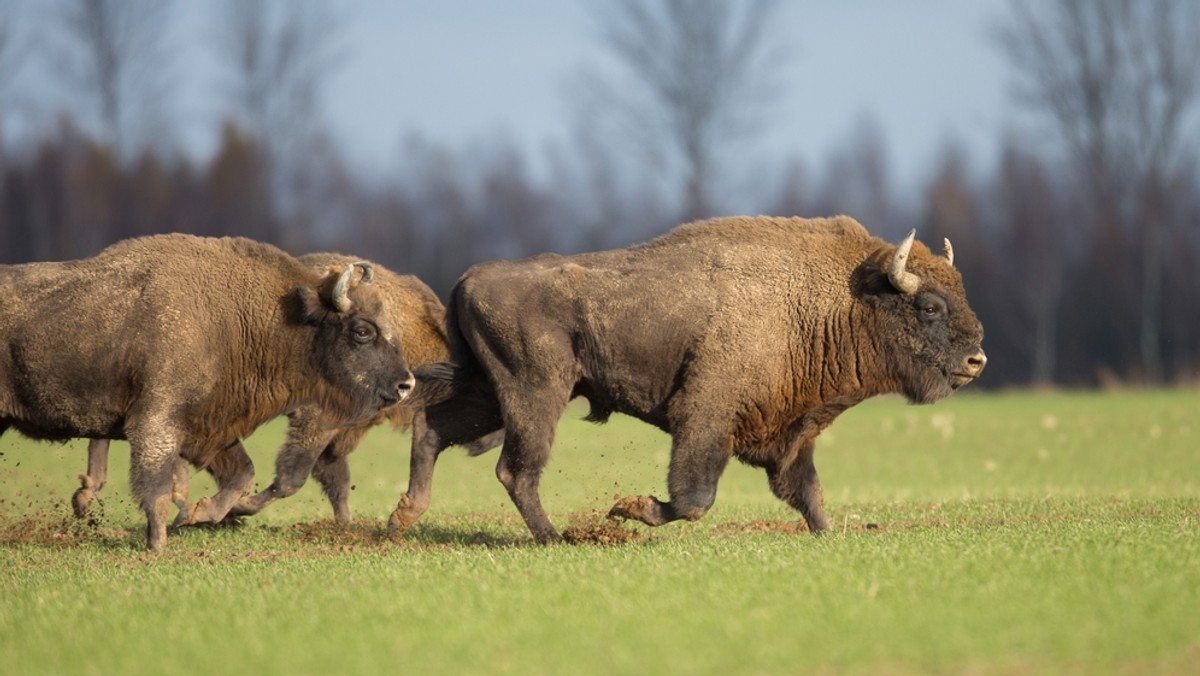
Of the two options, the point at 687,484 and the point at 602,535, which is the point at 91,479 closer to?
the point at 602,535

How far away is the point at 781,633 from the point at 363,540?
5870 millimetres

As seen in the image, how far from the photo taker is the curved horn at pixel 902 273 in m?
11.5

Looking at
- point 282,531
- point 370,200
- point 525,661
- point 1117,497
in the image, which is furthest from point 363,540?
point 370,200

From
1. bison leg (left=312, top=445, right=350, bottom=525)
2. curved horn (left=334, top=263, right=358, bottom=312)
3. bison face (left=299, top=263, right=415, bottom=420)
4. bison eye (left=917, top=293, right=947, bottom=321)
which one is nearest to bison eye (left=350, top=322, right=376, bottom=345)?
bison face (left=299, top=263, right=415, bottom=420)

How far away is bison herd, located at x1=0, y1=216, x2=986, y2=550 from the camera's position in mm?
11430

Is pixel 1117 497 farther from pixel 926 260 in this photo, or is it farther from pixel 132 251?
pixel 132 251

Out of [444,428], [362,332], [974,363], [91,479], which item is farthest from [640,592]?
[91,479]

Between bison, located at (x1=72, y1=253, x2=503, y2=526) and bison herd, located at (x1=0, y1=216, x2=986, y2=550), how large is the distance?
46cm

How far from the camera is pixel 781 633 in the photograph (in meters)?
7.02

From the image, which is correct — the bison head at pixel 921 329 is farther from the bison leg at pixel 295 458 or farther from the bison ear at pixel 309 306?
the bison leg at pixel 295 458

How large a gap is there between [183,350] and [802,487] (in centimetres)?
485

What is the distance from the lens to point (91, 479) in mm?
14570

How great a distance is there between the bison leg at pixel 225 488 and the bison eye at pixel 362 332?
4.50 feet

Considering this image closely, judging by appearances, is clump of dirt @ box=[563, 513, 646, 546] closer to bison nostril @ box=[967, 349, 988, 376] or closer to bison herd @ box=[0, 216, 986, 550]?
bison herd @ box=[0, 216, 986, 550]
